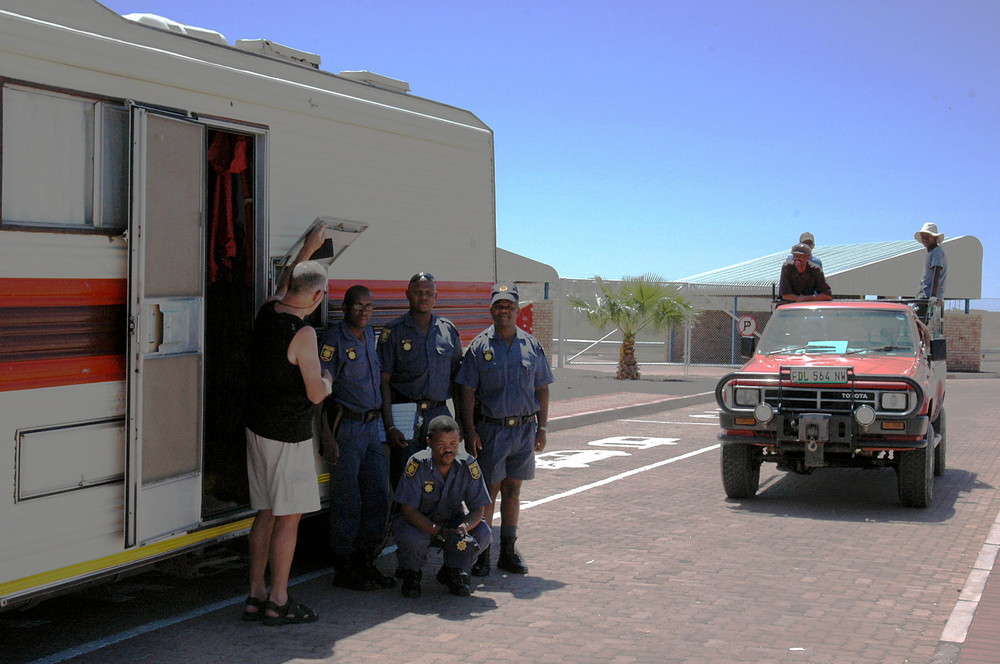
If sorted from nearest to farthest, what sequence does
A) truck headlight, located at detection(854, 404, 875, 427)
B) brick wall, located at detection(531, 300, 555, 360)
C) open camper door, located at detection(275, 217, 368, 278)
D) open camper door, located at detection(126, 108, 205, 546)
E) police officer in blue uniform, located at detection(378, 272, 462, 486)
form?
open camper door, located at detection(126, 108, 205, 546) < open camper door, located at detection(275, 217, 368, 278) < police officer in blue uniform, located at detection(378, 272, 462, 486) < truck headlight, located at detection(854, 404, 875, 427) < brick wall, located at detection(531, 300, 555, 360)

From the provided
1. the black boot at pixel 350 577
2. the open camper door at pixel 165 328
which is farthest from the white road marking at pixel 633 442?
the open camper door at pixel 165 328

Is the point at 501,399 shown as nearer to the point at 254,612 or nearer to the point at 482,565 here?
the point at 482,565

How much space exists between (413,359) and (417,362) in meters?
0.03

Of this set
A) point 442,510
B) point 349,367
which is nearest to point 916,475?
point 442,510

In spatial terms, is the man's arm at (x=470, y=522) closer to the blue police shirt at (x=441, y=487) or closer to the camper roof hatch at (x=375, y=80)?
the blue police shirt at (x=441, y=487)

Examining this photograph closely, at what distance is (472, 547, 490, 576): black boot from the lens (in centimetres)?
697

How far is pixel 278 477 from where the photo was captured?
566 centimetres

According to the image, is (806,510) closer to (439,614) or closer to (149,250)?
(439,614)

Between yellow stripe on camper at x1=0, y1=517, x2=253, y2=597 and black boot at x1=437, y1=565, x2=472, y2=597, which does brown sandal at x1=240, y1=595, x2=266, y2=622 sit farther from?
black boot at x1=437, y1=565, x2=472, y2=597

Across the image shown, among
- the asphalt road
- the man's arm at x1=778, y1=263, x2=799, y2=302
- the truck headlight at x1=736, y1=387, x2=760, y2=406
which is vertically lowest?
the asphalt road

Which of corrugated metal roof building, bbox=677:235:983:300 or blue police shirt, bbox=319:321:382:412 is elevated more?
corrugated metal roof building, bbox=677:235:983:300

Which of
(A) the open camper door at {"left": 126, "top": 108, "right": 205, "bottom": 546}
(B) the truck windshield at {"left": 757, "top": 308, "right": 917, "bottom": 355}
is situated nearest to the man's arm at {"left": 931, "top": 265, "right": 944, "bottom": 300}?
(B) the truck windshield at {"left": 757, "top": 308, "right": 917, "bottom": 355}

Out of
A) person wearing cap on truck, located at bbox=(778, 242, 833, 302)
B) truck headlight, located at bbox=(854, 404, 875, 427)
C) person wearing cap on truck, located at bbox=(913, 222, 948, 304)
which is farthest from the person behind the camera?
person wearing cap on truck, located at bbox=(913, 222, 948, 304)

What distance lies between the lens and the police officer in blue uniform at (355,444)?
21.1 feet
